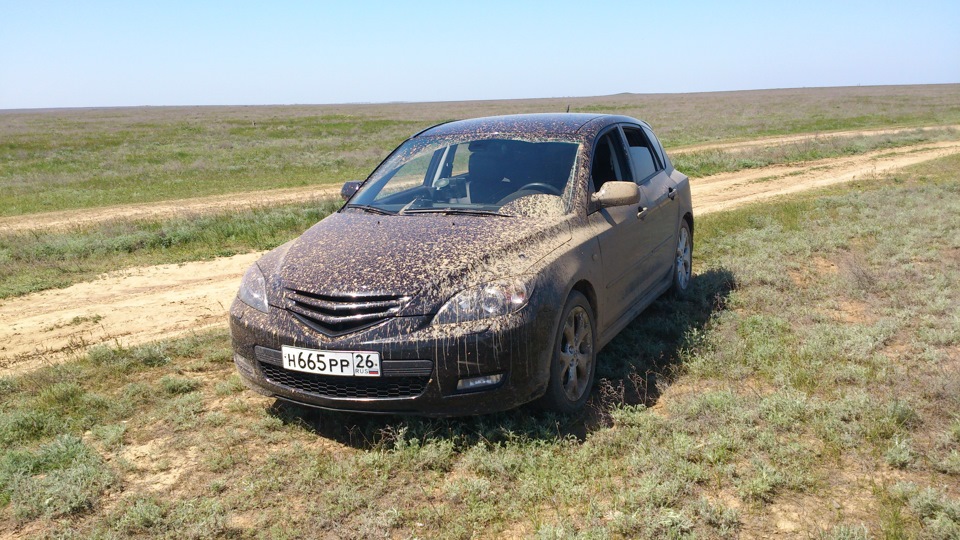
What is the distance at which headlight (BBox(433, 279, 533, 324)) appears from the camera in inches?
150

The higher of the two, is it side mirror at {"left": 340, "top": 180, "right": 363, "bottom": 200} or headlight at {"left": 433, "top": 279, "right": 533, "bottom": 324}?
side mirror at {"left": 340, "top": 180, "right": 363, "bottom": 200}

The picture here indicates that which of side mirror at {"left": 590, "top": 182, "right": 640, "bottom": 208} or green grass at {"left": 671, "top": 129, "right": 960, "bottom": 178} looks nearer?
side mirror at {"left": 590, "top": 182, "right": 640, "bottom": 208}

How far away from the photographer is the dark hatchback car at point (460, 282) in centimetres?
380

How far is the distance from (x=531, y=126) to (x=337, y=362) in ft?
8.26

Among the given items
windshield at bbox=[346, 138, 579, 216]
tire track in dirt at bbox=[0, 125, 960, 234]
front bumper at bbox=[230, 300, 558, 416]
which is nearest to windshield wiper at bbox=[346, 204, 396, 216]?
windshield at bbox=[346, 138, 579, 216]

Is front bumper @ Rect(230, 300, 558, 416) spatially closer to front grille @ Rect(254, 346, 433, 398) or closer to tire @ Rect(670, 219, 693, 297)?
front grille @ Rect(254, 346, 433, 398)

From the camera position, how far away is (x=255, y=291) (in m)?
4.32

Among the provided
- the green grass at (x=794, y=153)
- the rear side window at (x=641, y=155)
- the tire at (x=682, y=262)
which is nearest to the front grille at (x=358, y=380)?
the rear side window at (x=641, y=155)

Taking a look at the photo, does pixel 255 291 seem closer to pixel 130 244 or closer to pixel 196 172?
pixel 130 244

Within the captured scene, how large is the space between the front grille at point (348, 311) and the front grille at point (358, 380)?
0.78 ft

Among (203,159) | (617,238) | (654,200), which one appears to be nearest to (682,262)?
(654,200)

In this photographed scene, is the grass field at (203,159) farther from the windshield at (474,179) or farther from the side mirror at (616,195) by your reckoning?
the side mirror at (616,195)

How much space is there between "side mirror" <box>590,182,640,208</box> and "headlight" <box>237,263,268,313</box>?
2.16 metres

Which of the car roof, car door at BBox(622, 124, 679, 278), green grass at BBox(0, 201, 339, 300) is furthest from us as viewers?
green grass at BBox(0, 201, 339, 300)
